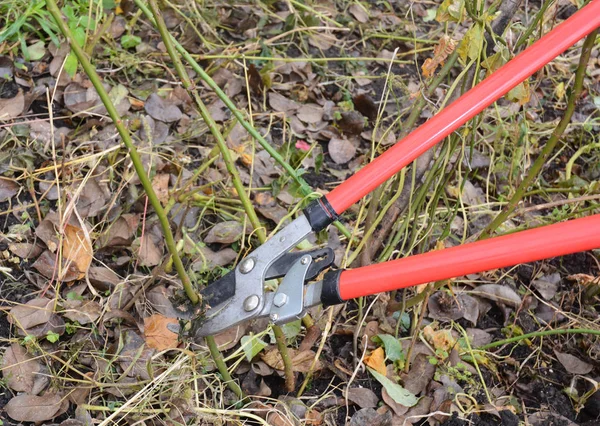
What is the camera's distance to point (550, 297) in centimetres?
210

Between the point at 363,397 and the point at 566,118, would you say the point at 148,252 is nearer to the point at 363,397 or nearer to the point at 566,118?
the point at 363,397

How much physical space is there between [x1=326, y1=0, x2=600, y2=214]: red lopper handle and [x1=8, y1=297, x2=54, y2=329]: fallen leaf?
84 centimetres

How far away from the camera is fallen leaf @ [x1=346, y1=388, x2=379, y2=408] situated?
173 cm

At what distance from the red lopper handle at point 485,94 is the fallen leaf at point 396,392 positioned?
1.83ft

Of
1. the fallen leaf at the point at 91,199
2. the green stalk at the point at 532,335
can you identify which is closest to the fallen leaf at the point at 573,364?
the green stalk at the point at 532,335

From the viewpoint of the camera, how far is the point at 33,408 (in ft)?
5.19

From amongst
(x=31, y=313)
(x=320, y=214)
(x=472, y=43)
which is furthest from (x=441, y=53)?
(x=31, y=313)

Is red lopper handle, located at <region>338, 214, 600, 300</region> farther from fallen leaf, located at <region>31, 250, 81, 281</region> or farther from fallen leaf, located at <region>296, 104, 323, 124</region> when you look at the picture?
fallen leaf, located at <region>296, 104, 323, 124</region>

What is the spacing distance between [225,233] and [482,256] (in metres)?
0.89

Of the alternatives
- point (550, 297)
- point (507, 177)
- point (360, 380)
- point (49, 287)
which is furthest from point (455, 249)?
point (507, 177)

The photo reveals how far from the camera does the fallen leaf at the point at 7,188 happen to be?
196cm

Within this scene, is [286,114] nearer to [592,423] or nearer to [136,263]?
[136,263]

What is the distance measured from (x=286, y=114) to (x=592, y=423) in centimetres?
134

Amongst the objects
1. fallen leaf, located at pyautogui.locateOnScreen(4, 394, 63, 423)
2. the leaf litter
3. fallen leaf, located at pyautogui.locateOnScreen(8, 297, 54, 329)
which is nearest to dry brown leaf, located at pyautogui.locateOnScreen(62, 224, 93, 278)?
the leaf litter
